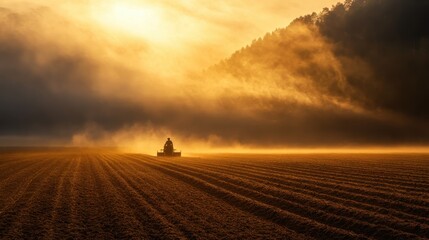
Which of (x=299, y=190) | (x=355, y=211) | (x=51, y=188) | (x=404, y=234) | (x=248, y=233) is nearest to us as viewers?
(x=404, y=234)

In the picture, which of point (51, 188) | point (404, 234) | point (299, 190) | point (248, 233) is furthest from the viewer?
point (51, 188)

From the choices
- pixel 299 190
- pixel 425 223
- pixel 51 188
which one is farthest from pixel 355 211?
pixel 51 188

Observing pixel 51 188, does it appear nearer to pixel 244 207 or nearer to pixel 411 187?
pixel 244 207

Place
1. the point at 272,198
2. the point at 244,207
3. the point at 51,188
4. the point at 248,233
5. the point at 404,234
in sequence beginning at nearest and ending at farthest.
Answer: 1. the point at 404,234
2. the point at 248,233
3. the point at 244,207
4. the point at 272,198
5. the point at 51,188

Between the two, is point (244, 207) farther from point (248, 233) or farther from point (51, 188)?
point (51, 188)

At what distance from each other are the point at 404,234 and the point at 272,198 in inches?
249

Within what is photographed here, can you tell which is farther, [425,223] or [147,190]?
[147,190]

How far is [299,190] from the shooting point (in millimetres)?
17375

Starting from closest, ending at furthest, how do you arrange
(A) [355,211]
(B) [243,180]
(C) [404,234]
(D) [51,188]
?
(C) [404,234] → (A) [355,211] → (D) [51,188] → (B) [243,180]

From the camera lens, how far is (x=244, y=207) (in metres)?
14.2

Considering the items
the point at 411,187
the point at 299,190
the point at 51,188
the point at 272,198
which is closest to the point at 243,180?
the point at 299,190

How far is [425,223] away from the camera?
1077 centimetres

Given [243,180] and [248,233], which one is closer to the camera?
[248,233]

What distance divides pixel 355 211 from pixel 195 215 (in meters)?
5.24
